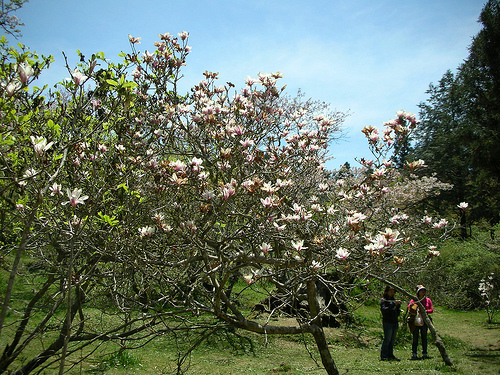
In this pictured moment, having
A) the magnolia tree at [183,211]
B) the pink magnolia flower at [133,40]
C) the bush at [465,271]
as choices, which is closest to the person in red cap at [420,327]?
the magnolia tree at [183,211]

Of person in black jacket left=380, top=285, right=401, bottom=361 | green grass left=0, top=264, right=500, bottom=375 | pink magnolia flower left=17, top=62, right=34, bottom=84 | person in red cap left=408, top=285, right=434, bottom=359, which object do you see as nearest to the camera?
pink magnolia flower left=17, top=62, right=34, bottom=84

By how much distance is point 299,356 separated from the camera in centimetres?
738

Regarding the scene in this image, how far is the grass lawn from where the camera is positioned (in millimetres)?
5992

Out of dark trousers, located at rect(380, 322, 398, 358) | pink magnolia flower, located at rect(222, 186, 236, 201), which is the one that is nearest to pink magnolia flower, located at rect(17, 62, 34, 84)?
pink magnolia flower, located at rect(222, 186, 236, 201)

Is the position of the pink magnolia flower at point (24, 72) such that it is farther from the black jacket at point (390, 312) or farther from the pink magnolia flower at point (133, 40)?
the black jacket at point (390, 312)

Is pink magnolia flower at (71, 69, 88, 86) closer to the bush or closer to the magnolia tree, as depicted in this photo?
the magnolia tree

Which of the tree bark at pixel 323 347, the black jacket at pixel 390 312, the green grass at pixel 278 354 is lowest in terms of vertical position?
the green grass at pixel 278 354

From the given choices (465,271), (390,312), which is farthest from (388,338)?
(465,271)

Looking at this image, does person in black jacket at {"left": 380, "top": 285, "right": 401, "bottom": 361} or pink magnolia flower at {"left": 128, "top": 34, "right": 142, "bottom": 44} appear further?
person in black jacket at {"left": 380, "top": 285, "right": 401, "bottom": 361}

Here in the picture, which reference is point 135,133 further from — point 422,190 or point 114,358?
point 422,190

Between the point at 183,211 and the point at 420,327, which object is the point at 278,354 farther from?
the point at 183,211

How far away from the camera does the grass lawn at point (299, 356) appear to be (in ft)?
19.7

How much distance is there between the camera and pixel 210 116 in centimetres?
388

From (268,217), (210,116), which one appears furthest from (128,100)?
(268,217)
